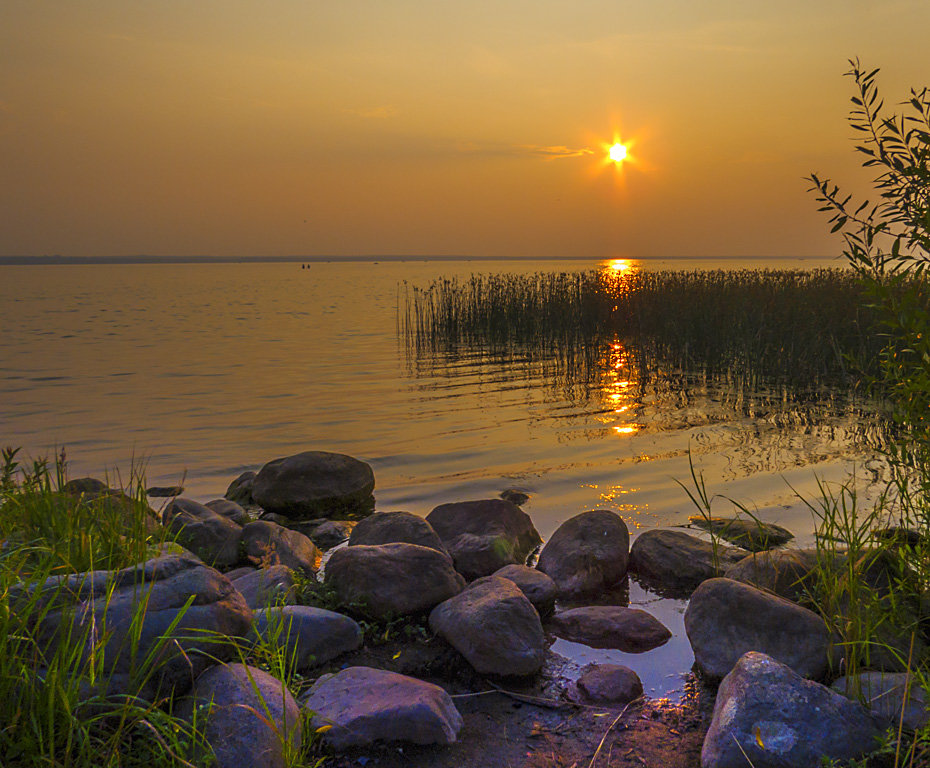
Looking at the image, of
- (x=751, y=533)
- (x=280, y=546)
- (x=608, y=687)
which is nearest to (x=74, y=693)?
(x=608, y=687)

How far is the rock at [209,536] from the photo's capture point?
5402 millimetres

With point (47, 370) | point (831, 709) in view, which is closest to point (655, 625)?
point (831, 709)

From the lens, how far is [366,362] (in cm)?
1808

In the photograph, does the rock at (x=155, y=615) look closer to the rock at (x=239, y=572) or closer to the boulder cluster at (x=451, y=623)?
the boulder cluster at (x=451, y=623)

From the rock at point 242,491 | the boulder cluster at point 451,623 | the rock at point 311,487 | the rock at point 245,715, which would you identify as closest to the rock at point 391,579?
the boulder cluster at point 451,623

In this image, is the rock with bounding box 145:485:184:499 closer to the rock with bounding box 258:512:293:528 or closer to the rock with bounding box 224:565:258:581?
the rock with bounding box 258:512:293:528

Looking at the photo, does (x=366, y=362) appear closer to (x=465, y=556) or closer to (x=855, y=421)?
(x=855, y=421)

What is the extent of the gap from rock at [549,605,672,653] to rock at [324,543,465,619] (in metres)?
0.78

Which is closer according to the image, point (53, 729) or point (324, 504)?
point (53, 729)

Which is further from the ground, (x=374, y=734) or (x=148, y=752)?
(x=148, y=752)

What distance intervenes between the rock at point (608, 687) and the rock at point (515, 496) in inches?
139

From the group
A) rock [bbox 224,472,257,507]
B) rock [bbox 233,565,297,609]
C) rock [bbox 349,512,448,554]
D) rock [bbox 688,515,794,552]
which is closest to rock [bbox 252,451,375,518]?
rock [bbox 224,472,257,507]

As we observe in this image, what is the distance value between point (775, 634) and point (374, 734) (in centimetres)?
219

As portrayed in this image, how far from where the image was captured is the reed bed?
43.0ft
